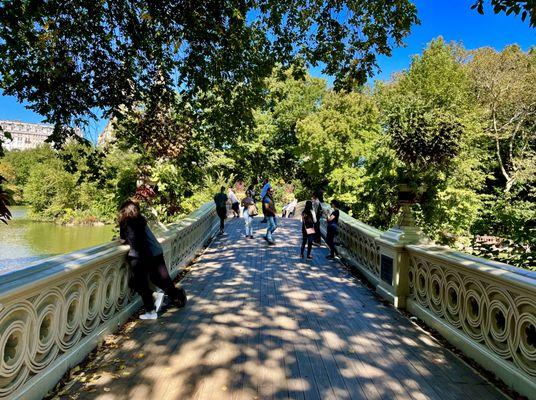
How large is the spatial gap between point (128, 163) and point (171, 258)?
670 cm

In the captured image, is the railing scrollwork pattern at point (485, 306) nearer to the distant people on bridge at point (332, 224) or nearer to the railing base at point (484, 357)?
the railing base at point (484, 357)

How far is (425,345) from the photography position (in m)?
4.79

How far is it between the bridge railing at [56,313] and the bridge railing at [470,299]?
4.06 meters

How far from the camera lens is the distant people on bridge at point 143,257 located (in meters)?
5.27

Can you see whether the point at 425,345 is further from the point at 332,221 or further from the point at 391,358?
the point at 332,221

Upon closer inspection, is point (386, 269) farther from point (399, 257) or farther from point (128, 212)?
point (128, 212)

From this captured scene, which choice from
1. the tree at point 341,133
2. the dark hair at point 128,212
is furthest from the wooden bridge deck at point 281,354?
the tree at point 341,133

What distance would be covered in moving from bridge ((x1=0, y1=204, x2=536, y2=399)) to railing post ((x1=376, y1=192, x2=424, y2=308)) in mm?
22

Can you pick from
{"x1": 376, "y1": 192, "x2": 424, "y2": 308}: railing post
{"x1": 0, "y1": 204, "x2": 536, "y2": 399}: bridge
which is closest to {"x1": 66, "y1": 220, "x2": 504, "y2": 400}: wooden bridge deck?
{"x1": 0, "y1": 204, "x2": 536, "y2": 399}: bridge

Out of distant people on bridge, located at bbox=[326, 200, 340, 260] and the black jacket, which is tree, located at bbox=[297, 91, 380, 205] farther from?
the black jacket

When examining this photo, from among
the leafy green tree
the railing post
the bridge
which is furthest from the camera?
the leafy green tree

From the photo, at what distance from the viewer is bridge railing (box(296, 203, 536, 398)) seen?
3537 mm

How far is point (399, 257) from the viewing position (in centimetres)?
635

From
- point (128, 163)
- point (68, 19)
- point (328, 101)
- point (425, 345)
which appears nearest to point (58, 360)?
point (425, 345)
